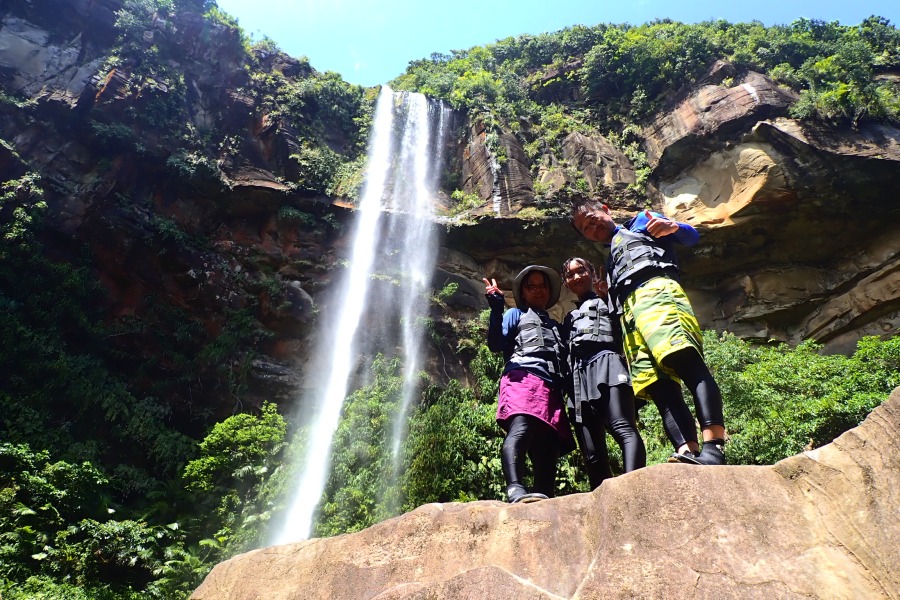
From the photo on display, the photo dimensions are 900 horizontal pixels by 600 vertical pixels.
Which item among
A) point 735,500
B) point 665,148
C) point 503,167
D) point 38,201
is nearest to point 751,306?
point 665,148

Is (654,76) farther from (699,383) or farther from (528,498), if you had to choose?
(528,498)

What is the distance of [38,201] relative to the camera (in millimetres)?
12391

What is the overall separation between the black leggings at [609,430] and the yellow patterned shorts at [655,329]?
120 millimetres

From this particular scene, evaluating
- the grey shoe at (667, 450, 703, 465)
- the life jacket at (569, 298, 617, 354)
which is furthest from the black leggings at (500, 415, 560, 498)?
the grey shoe at (667, 450, 703, 465)

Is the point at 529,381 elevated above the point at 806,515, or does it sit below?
above

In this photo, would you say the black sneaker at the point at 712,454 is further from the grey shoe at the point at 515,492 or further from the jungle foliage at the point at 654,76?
the jungle foliage at the point at 654,76

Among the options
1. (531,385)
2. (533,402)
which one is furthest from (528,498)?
(531,385)

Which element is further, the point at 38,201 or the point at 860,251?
the point at 860,251

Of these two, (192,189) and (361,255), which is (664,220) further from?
(192,189)

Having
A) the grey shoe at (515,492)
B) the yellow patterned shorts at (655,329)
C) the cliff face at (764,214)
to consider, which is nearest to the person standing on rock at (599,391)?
the yellow patterned shorts at (655,329)

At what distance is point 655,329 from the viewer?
296cm

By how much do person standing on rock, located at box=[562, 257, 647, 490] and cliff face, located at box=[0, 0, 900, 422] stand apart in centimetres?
1079

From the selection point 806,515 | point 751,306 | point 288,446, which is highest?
point 751,306

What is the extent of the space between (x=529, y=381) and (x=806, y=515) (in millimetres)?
1643
